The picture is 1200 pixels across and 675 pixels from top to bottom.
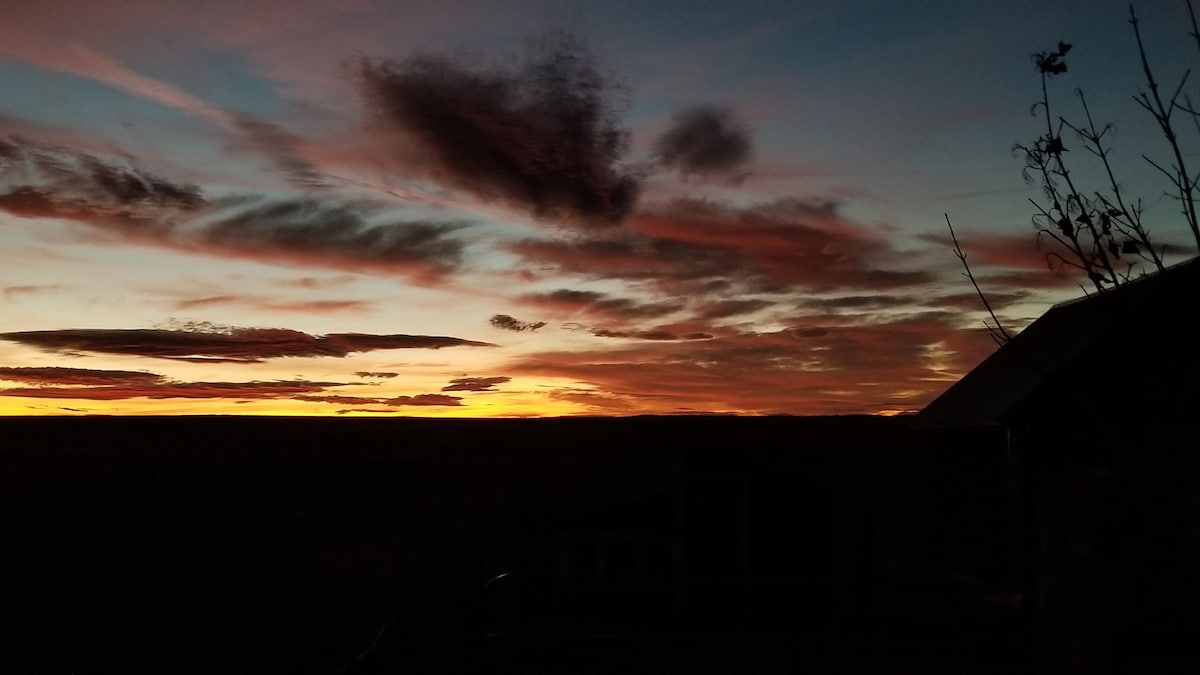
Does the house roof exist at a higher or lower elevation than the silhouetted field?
higher

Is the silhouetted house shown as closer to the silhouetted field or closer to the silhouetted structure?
the silhouetted structure

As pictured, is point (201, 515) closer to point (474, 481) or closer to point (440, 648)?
point (474, 481)

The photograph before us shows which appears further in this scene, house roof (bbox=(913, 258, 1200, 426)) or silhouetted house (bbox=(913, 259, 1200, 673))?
house roof (bbox=(913, 258, 1200, 426))

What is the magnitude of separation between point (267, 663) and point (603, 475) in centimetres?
5231

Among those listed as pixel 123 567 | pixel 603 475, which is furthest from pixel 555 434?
pixel 123 567

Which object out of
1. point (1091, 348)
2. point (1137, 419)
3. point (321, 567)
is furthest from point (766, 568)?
point (321, 567)

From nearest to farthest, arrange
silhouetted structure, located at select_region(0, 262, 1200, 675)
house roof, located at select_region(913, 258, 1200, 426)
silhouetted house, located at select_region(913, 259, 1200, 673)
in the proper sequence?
silhouetted structure, located at select_region(0, 262, 1200, 675) < silhouetted house, located at select_region(913, 259, 1200, 673) < house roof, located at select_region(913, 258, 1200, 426)

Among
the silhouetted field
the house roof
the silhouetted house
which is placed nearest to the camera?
the silhouetted field

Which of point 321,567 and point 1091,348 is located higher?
point 1091,348

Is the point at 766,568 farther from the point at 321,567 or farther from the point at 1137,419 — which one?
the point at 321,567

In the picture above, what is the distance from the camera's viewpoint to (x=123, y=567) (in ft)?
82.2

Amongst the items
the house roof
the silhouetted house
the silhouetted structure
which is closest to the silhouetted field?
the silhouetted structure

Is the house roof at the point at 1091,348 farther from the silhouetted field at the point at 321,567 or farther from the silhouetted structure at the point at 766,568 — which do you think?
the silhouetted field at the point at 321,567

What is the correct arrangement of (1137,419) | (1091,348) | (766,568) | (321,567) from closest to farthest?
(1091,348) → (1137,419) → (766,568) → (321,567)
